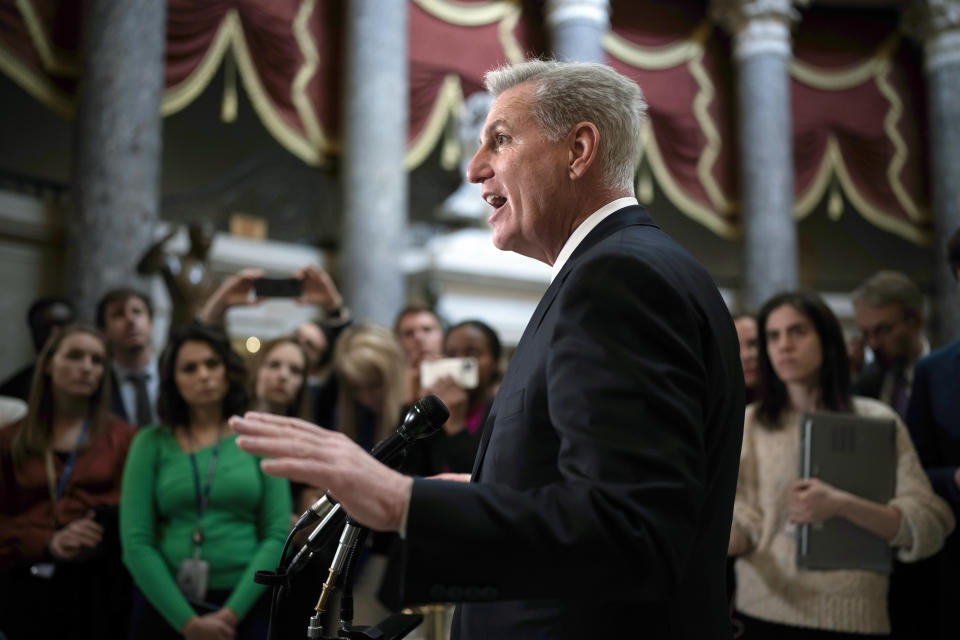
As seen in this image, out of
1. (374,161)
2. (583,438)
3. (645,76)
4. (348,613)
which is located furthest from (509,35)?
(583,438)

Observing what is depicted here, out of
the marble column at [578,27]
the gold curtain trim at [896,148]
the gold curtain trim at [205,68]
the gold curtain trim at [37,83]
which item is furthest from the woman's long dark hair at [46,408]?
the gold curtain trim at [896,148]

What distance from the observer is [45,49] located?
6.29 meters

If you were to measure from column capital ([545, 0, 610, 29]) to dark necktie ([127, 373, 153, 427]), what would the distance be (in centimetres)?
625

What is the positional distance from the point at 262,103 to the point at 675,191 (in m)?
4.56

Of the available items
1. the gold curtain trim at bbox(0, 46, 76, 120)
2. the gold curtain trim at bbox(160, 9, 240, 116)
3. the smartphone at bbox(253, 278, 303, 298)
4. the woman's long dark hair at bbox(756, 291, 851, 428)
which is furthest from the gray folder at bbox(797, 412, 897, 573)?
the gold curtain trim at bbox(160, 9, 240, 116)

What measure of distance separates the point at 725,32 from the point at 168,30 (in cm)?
636

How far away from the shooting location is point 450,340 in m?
3.55

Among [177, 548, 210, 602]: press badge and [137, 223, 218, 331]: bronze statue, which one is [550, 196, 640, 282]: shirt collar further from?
[137, 223, 218, 331]: bronze statue

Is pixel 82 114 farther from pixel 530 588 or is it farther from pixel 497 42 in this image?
pixel 530 588

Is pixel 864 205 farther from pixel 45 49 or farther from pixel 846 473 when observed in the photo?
pixel 846 473

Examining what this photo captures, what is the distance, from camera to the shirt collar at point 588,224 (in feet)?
4.20

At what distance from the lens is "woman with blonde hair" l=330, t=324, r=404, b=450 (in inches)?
132

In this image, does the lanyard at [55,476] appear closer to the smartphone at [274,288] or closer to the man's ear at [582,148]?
the smartphone at [274,288]

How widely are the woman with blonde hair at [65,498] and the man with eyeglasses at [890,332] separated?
Result: 271 cm
